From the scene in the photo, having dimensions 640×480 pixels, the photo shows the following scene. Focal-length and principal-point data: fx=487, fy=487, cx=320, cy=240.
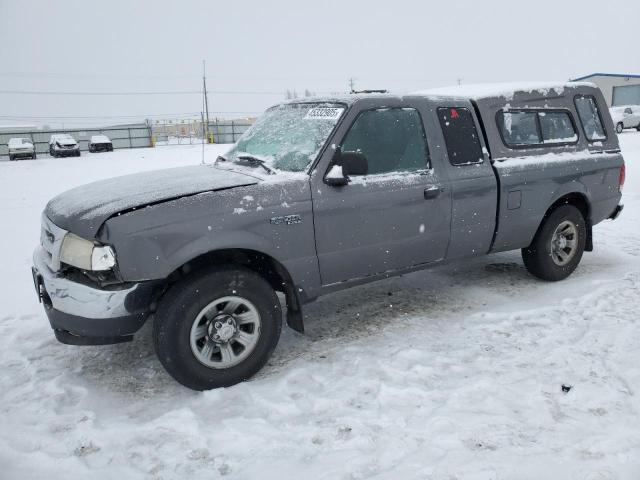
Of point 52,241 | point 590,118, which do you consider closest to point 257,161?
point 52,241

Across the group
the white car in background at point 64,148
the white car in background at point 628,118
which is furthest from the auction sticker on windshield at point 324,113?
the white car in background at point 628,118

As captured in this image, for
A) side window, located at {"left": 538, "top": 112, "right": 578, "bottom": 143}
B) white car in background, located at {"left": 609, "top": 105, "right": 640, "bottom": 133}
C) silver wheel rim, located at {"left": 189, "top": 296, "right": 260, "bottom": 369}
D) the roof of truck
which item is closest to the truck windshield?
silver wheel rim, located at {"left": 189, "top": 296, "right": 260, "bottom": 369}

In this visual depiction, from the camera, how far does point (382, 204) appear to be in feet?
12.2

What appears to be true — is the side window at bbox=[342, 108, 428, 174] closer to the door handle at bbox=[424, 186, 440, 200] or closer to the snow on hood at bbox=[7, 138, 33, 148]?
the door handle at bbox=[424, 186, 440, 200]

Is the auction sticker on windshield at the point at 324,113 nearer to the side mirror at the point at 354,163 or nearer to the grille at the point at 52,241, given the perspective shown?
the side mirror at the point at 354,163

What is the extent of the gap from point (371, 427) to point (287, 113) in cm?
267

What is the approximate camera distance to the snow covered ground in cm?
253

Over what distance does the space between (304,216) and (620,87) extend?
47965 mm

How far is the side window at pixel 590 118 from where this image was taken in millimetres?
5109

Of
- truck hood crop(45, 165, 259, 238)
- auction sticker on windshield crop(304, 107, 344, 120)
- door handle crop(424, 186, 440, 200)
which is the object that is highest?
auction sticker on windshield crop(304, 107, 344, 120)

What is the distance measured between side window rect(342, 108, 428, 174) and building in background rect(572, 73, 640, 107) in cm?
4533

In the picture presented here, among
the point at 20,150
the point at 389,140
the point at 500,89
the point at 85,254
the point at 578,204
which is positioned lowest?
the point at 578,204

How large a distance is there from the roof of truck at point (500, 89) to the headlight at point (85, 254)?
3057 millimetres

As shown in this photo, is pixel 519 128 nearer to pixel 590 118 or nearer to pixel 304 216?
pixel 590 118
